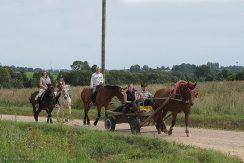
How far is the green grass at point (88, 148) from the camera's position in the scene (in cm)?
1135

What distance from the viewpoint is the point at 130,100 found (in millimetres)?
20172

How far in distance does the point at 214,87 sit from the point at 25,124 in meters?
21.1

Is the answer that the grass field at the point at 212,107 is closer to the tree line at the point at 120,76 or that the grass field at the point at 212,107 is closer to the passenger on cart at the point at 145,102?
the passenger on cart at the point at 145,102

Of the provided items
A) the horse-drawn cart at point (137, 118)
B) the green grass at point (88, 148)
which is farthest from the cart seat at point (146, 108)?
the green grass at point (88, 148)

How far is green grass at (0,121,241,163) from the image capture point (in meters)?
11.4

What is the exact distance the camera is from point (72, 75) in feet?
199

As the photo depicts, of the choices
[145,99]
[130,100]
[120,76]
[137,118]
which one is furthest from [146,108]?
[120,76]

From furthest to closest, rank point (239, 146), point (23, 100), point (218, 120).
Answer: point (23, 100) → point (218, 120) → point (239, 146)

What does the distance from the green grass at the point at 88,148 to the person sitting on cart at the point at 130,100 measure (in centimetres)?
359

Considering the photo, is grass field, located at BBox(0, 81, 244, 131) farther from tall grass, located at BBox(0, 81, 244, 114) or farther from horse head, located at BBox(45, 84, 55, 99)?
horse head, located at BBox(45, 84, 55, 99)

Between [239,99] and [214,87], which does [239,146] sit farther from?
[214,87]

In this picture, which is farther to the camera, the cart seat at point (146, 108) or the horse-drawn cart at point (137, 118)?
the cart seat at point (146, 108)

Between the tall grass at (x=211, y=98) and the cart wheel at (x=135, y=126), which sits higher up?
the tall grass at (x=211, y=98)

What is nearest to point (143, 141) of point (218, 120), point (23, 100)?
point (218, 120)
